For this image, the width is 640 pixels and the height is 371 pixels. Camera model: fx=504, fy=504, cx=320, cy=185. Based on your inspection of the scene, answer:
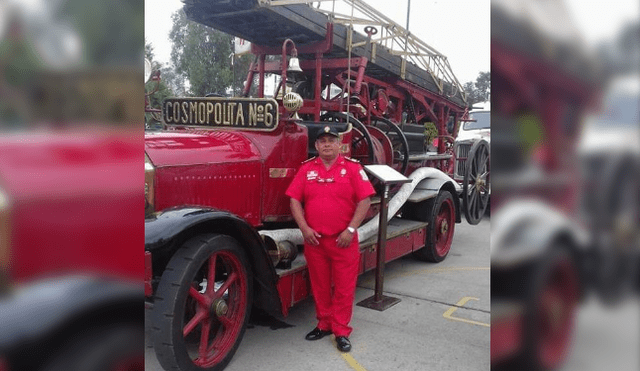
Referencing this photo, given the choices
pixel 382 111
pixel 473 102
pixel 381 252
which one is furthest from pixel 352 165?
pixel 473 102

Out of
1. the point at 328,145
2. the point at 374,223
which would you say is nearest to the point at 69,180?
the point at 328,145

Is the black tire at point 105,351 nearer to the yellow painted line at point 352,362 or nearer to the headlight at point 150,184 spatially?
the headlight at point 150,184

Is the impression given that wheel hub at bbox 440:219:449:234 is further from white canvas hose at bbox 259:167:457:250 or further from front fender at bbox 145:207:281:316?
front fender at bbox 145:207:281:316

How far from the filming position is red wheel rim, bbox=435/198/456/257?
618 centimetres

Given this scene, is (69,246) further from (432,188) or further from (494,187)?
(432,188)

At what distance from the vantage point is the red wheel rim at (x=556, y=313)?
75 centimetres

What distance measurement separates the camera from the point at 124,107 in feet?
1.87

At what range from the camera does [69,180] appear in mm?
529

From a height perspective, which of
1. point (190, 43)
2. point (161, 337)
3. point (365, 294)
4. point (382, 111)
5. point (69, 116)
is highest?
point (190, 43)

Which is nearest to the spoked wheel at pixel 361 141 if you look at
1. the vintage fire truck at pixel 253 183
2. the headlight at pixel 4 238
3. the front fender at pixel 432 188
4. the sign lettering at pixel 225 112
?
the vintage fire truck at pixel 253 183

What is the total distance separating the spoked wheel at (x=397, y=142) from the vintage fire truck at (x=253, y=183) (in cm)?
2

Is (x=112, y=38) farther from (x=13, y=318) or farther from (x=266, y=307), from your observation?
(x=266, y=307)

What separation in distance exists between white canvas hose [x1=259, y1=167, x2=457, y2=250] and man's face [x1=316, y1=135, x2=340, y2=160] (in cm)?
69

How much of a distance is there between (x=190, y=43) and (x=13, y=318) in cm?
428
